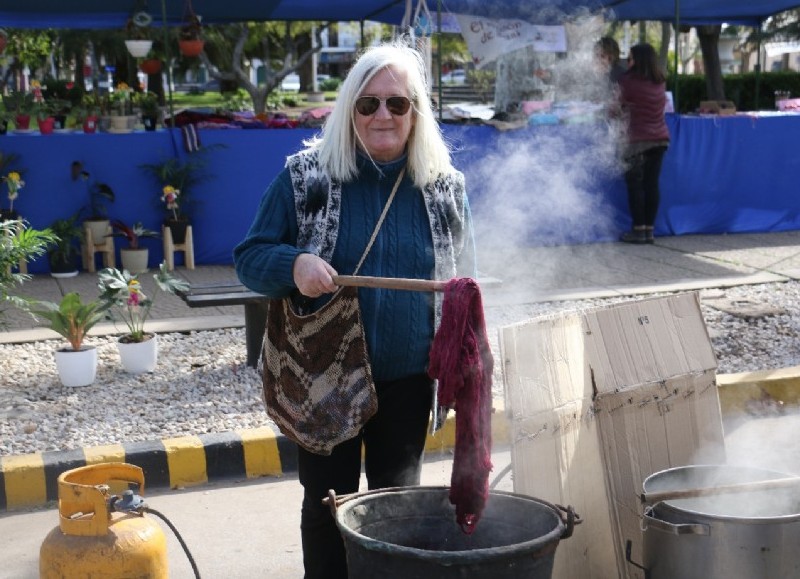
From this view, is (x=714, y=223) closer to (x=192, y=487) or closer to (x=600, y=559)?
(x=192, y=487)

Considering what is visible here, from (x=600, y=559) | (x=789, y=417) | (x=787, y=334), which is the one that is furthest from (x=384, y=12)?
(x=600, y=559)

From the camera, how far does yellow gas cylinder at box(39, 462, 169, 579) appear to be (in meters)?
3.19

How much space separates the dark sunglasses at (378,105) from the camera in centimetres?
299

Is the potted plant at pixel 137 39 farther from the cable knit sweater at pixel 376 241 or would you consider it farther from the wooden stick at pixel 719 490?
the wooden stick at pixel 719 490

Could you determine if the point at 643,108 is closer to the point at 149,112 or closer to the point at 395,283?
the point at 149,112

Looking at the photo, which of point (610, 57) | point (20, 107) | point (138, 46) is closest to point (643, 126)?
point (610, 57)

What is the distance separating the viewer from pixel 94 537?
3.21 m

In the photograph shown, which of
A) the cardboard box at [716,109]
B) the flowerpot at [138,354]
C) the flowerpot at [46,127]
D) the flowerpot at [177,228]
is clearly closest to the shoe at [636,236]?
the cardboard box at [716,109]

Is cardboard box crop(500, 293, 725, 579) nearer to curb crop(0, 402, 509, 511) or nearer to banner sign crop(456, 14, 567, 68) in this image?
curb crop(0, 402, 509, 511)

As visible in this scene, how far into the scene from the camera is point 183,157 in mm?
9781

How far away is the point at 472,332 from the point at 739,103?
26.3 meters

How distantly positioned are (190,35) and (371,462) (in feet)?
30.5

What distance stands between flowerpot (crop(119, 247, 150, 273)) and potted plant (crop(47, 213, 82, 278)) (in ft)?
1.31

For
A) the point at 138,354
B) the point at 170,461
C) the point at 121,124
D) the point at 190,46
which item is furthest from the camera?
the point at 190,46
